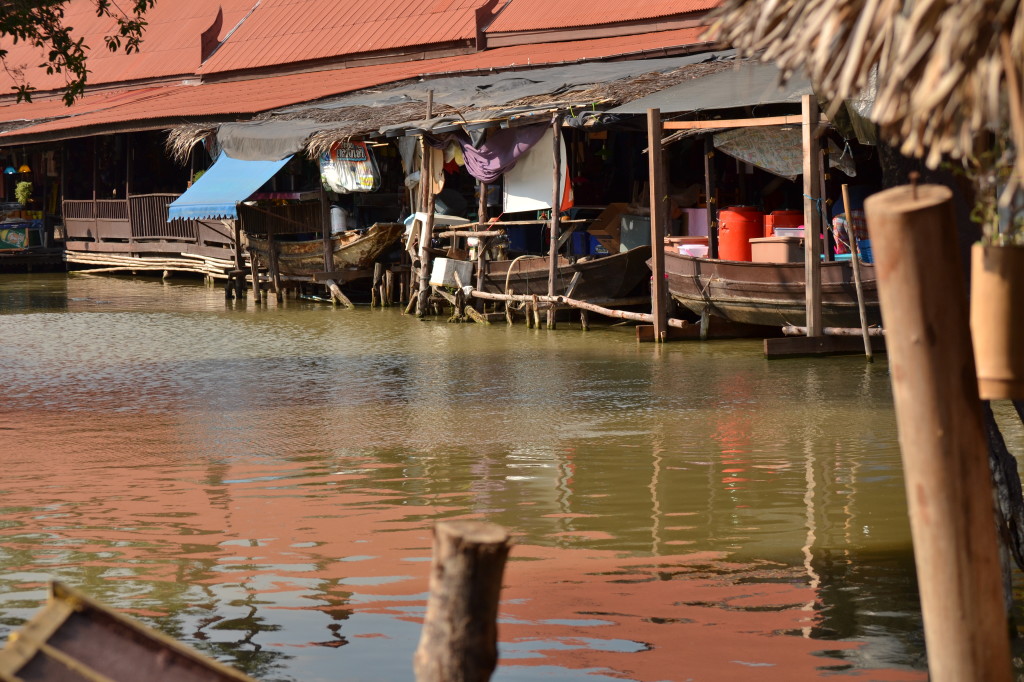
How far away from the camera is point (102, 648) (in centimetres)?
338

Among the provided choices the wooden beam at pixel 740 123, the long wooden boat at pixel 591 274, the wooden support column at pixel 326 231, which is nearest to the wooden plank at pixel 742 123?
the wooden beam at pixel 740 123

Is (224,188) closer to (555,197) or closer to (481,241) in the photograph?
(481,241)

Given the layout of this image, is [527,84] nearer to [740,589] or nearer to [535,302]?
[535,302]

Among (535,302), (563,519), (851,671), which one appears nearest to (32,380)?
(535,302)

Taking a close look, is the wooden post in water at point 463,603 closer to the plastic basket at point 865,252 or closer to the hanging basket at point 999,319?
the hanging basket at point 999,319

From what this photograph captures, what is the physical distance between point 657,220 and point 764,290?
1291mm

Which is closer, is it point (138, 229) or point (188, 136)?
point (188, 136)

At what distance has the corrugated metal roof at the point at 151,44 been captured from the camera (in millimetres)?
30453

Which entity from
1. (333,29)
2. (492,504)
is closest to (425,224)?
(492,504)

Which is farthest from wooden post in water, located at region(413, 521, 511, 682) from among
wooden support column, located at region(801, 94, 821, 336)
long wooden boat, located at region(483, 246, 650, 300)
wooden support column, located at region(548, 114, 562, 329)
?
long wooden boat, located at region(483, 246, 650, 300)

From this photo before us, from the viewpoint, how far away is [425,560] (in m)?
6.36

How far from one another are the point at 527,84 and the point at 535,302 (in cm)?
429

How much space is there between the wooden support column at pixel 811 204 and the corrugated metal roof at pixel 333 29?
43.1ft

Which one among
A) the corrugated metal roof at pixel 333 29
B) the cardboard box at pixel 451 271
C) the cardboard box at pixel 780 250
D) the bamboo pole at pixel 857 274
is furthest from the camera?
the corrugated metal roof at pixel 333 29
